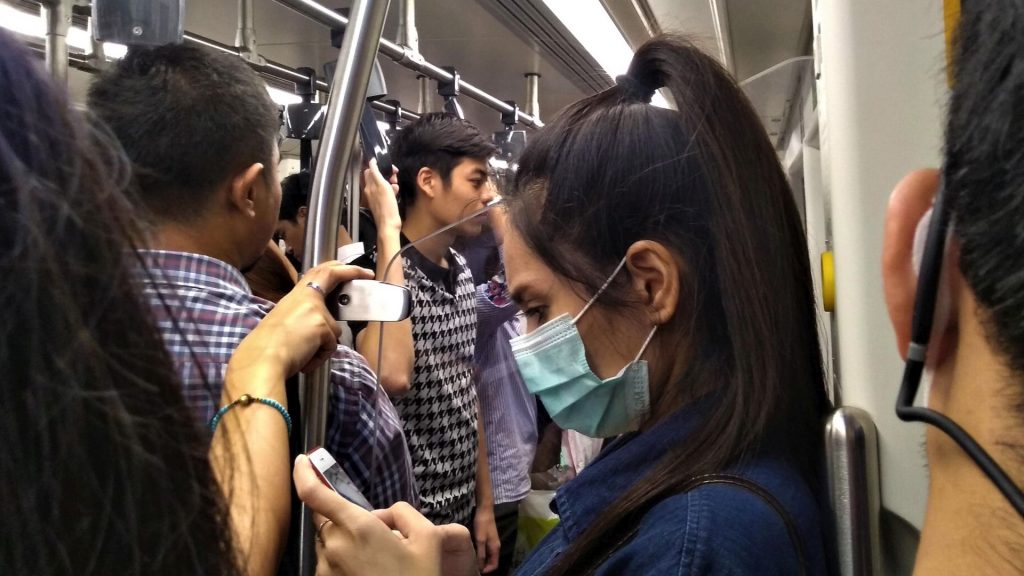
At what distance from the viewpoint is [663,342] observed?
87cm

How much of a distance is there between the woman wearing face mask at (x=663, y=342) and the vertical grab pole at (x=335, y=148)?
5.0 inches

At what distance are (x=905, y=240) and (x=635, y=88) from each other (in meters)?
0.56

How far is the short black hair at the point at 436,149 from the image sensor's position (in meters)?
2.01

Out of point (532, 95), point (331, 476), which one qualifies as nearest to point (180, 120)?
point (331, 476)

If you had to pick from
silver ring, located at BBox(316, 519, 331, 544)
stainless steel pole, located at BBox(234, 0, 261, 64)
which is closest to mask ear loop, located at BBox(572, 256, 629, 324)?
silver ring, located at BBox(316, 519, 331, 544)

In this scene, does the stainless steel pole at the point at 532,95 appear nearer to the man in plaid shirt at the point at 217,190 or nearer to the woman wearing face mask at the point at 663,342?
the man in plaid shirt at the point at 217,190

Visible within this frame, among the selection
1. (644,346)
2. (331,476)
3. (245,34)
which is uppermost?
(245,34)

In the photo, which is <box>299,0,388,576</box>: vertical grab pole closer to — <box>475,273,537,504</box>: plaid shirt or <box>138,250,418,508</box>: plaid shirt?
<box>138,250,418,508</box>: plaid shirt

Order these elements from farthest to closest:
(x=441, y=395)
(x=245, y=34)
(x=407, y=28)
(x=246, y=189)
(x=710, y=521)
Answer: (x=407, y=28), (x=441, y=395), (x=245, y=34), (x=246, y=189), (x=710, y=521)

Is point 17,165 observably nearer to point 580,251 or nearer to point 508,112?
point 580,251

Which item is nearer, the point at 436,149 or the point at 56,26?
the point at 56,26

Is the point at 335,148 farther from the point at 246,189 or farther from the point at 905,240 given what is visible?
the point at 905,240

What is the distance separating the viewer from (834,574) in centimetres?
77

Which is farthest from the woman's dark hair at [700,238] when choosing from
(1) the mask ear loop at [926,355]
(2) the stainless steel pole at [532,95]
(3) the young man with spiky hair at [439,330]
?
(2) the stainless steel pole at [532,95]
